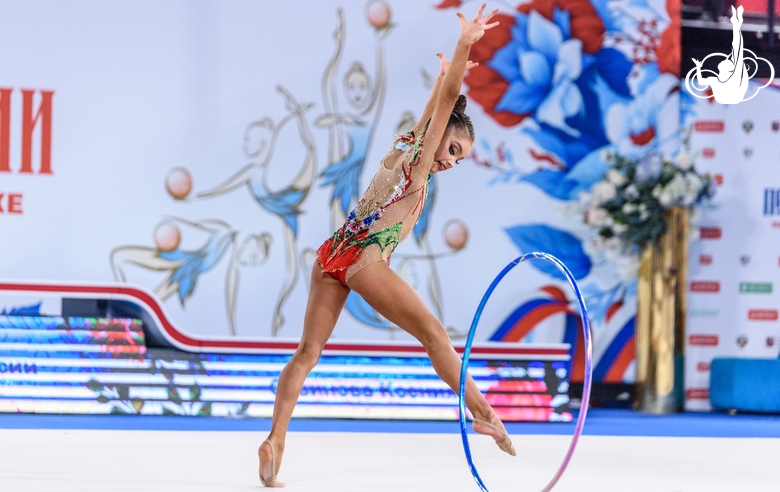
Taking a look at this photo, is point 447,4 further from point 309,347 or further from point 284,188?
point 309,347

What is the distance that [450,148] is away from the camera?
3.34 metres

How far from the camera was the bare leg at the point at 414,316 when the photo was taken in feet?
10.6

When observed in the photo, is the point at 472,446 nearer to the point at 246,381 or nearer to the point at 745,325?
the point at 246,381

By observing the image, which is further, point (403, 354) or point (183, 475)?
point (403, 354)

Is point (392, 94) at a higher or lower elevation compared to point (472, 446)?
higher

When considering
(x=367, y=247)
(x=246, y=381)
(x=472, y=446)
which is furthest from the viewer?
(x=246, y=381)

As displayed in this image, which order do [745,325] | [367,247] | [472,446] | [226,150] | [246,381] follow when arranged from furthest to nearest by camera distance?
[745,325]
[226,150]
[246,381]
[472,446]
[367,247]

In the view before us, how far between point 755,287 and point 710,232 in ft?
1.98

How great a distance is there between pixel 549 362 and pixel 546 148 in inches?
82.4

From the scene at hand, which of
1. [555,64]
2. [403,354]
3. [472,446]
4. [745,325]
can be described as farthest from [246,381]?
[745,325]

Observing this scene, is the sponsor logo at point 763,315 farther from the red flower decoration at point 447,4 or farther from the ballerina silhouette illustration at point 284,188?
the ballerina silhouette illustration at point 284,188

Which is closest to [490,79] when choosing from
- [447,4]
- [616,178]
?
[447,4]

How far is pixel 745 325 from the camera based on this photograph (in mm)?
7664

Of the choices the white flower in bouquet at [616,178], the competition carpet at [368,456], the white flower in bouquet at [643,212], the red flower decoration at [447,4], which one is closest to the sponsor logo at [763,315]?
the white flower in bouquet at [643,212]
